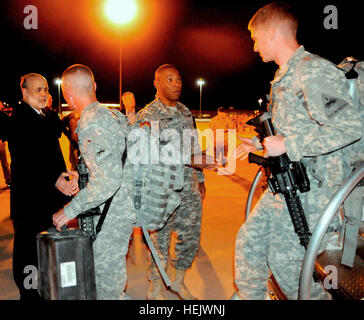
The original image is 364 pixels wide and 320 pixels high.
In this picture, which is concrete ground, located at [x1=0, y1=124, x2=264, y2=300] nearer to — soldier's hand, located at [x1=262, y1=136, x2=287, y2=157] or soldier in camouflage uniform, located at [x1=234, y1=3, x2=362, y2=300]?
soldier in camouflage uniform, located at [x1=234, y1=3, x2=362, y2=300]

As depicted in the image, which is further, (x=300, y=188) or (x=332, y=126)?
(x=300, y=188)

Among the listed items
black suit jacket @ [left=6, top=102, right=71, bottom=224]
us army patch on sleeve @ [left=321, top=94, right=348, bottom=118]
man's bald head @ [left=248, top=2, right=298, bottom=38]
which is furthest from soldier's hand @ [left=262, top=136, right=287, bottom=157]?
black suit jacket @ [left=6, top=102, right=71, bottom=224]

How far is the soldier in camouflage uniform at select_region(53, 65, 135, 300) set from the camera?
2.02 m

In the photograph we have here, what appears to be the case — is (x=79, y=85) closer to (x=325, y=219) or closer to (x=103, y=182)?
(x=103, y=182)

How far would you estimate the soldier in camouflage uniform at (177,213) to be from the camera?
3.15m

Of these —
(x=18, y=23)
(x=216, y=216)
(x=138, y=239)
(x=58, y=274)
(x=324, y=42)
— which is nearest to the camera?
(x=58, y=274)

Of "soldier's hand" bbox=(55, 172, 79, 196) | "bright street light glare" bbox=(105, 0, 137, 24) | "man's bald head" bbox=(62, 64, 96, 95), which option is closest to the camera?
"man's bald head" bbox=(62, 64, 96, 95)

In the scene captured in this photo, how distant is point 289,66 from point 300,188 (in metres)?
0.73

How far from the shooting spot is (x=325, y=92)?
182 cm

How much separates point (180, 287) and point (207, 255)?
0.96 metres

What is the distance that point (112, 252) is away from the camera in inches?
86.7

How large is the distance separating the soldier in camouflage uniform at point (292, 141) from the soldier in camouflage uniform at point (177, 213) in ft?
3.17
